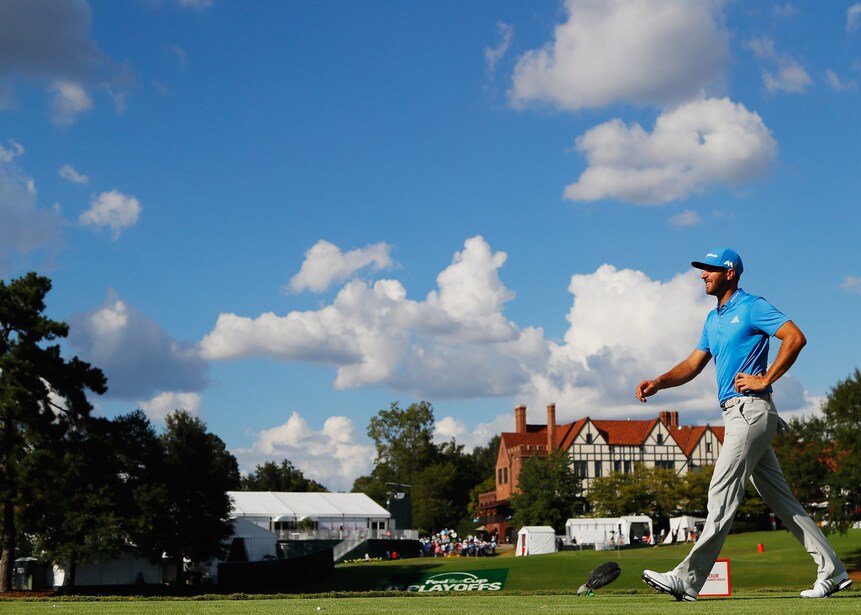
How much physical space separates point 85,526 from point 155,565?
8.83 meters

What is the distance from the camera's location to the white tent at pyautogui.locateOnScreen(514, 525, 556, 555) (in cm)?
7450

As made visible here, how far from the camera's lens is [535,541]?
74938 millimetres

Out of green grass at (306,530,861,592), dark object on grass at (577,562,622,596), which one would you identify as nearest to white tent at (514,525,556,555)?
green grass at (306,530,861,592)

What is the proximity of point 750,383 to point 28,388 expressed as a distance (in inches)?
1796

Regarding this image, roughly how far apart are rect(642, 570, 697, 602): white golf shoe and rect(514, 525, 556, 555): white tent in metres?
67.3

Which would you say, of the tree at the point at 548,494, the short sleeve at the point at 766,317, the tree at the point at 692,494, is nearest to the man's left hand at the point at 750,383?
the short sleeve at the point at 766,317

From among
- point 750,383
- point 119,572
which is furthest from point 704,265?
point 119,572

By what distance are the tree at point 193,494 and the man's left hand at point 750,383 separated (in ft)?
162

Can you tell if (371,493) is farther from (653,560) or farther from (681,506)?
(653,560)

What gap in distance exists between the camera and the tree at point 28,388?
1881 inches

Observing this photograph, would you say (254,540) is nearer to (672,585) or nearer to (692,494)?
(692,494)

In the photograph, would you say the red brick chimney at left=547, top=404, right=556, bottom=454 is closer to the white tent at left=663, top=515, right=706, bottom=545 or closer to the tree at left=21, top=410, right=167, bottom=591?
the white tent at left=663, top=515, right=706, bottom=545

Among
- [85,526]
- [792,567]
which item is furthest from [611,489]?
[85,526]

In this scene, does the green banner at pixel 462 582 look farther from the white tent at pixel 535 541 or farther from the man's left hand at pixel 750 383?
the man's left hand at pixel 750 383
